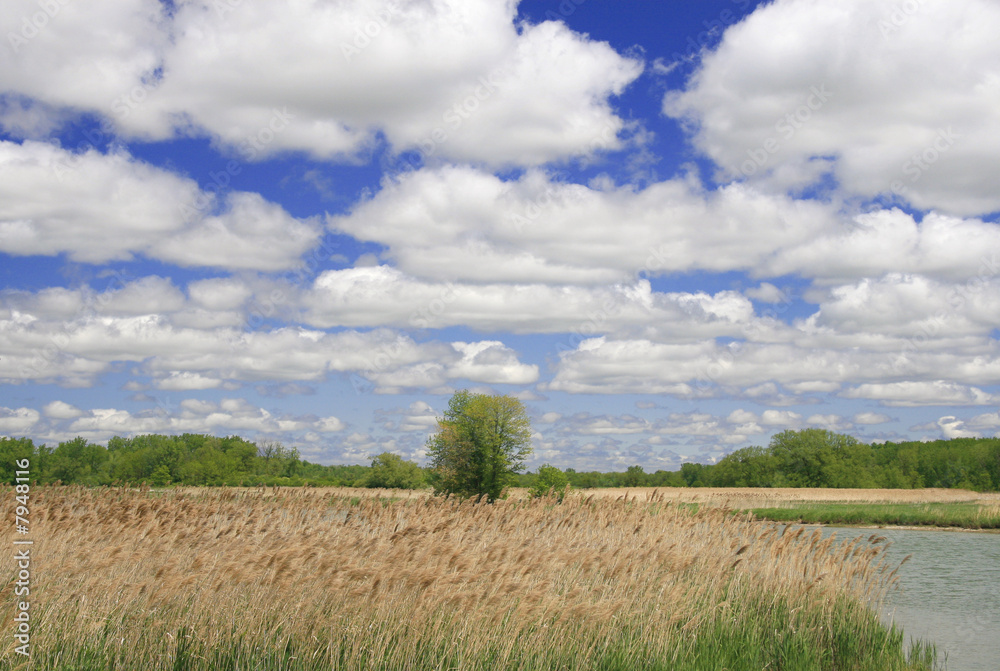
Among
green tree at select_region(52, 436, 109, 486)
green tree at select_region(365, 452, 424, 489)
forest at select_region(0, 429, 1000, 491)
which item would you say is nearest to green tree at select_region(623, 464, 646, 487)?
forest at select_region(0, 429, 1000, 491)

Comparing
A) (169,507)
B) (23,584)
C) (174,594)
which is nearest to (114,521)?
(169,507)

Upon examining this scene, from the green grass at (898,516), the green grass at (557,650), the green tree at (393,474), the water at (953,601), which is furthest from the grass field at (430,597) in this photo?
the green tree at (393,474)

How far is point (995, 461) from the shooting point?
10294cm

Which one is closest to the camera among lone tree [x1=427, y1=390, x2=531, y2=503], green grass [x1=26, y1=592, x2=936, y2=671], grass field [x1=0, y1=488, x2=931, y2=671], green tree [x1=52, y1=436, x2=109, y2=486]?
green grass [x1=26, y1=592, x2=936, y2=671]

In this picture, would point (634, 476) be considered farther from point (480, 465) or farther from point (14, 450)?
point (14, 450)

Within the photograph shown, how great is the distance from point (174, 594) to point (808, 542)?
11.3 metres

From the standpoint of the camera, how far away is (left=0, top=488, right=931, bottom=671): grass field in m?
7.74

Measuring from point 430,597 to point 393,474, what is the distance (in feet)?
241

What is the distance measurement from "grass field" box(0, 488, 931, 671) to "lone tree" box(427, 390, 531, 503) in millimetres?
46077

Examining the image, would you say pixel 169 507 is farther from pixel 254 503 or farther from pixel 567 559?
pixel 567 559

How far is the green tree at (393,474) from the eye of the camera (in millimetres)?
79375

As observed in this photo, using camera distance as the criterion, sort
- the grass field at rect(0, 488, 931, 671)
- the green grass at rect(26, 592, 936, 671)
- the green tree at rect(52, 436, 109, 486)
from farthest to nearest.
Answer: the green tree at rect(52, 436, 109, 486) < the grass field at rect(0, 488, 931, 671) < the green grass at rect(26, 592, 936, 671)

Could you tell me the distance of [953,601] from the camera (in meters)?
18.9

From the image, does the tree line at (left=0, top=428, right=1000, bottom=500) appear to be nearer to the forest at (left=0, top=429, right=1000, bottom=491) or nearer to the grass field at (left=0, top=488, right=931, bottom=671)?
the forest at (left=0, top=429, right=1000, bottom=491)
